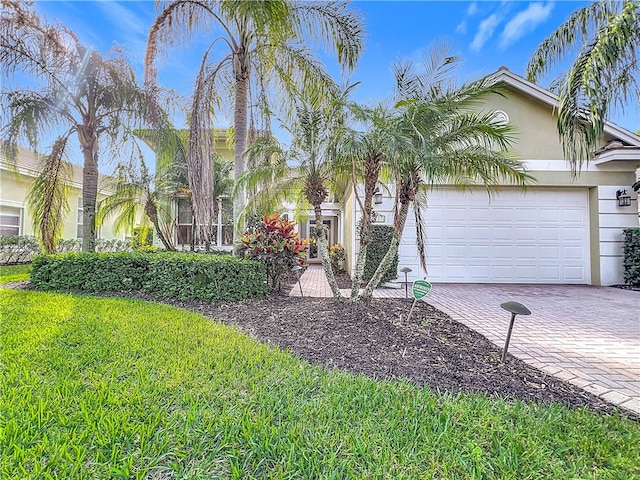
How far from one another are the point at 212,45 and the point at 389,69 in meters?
5.31

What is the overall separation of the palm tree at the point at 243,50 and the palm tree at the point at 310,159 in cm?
144

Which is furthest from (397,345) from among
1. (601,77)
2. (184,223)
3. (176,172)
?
(184,223)

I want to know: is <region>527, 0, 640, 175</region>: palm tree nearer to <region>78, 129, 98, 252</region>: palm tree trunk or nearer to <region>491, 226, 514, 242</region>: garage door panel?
<region>491, 226, 514, 242</region>: garage door panel

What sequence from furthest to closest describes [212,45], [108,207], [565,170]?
[108,207], [565,170], [212,45]

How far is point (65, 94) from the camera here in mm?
8125

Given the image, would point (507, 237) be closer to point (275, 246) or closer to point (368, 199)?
point (368, 199)

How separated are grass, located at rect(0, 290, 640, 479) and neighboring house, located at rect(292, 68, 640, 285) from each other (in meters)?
7.36

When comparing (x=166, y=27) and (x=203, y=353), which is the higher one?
(x=166, y=27)

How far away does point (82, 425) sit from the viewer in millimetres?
2256

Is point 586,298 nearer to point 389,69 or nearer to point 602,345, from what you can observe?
point 602,345

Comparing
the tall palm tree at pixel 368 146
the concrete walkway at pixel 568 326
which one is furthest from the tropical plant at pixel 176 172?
the tall palm tree at pixel 368 146

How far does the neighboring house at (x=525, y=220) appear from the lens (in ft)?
32.6

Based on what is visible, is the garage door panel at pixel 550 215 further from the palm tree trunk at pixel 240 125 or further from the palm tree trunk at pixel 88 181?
the palm tree trunk at pixel 88 181

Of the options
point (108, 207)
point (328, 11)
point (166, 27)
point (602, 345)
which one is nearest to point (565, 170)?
point (602, 345)
